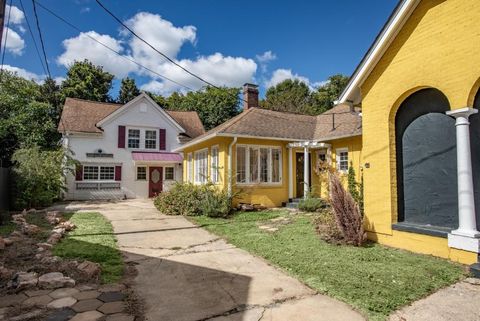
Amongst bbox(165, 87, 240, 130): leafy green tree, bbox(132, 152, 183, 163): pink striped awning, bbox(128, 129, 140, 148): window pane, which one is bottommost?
bbox(132, 152, 183, 163): pink striped awning

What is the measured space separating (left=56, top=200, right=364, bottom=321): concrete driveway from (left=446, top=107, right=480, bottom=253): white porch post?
Result: 3131mm

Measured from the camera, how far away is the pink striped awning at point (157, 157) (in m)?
21.1

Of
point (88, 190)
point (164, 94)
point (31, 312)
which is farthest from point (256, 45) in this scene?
point (164, 94)

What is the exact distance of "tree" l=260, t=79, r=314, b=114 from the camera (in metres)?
36.5

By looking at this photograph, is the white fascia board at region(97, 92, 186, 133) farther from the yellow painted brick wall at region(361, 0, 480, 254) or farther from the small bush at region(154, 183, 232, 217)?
the yellow painted brick wall at region(361, 0, 480, 254)

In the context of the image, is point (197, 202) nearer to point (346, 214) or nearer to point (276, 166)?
point (276, 166)

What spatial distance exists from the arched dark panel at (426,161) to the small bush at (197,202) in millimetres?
6678

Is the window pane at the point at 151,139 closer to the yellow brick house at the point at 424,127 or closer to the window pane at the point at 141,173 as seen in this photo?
the window pane at the point at 141,173

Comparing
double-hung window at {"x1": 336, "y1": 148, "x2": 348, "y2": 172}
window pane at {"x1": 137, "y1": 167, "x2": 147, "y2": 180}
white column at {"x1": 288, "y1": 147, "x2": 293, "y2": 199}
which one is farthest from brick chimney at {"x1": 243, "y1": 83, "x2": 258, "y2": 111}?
window pane at {"x1": 137, "y1": 167, "x2": 147, "y2": 180}

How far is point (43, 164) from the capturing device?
1545 cm

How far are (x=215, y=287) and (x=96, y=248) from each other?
3656mm

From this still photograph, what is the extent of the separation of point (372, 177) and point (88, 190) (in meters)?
18.9

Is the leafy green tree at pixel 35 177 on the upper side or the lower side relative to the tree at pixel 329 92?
lower

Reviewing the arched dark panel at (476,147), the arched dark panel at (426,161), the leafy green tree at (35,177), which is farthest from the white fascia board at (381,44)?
the leafy green tree at (35,177)
